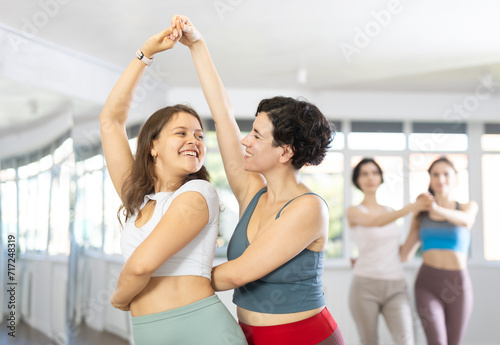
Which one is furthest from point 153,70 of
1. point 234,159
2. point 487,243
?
point 487,243

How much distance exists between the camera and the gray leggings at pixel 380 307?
3855 millimetres

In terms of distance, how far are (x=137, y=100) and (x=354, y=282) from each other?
→ 9.59 ft

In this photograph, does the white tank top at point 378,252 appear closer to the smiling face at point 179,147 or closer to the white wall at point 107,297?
the white wall at point 107,297

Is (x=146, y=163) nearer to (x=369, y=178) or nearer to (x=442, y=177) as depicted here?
(x=369, y=178)

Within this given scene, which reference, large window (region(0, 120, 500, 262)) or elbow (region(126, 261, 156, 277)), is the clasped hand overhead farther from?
large window (region(0, 120, 500, 262))

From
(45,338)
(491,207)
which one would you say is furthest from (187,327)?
(491,207)

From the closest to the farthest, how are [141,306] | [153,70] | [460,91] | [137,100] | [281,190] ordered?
[141,306] < [281,190] < [153,70] < [137,100] < [460,91]

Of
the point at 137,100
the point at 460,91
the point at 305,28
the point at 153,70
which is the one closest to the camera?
the point at 305,28

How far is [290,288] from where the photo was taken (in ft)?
5.01

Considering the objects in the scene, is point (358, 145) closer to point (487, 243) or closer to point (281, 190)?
Answer: point (487, 243)

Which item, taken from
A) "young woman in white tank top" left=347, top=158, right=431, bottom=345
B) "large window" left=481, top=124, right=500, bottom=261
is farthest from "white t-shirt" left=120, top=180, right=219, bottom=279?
"large window" left=481, top=124, right=500, bottom=261

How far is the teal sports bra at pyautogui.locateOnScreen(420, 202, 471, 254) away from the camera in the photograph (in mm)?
4051

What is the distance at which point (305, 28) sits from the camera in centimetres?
381

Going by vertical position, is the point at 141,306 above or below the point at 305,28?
below
